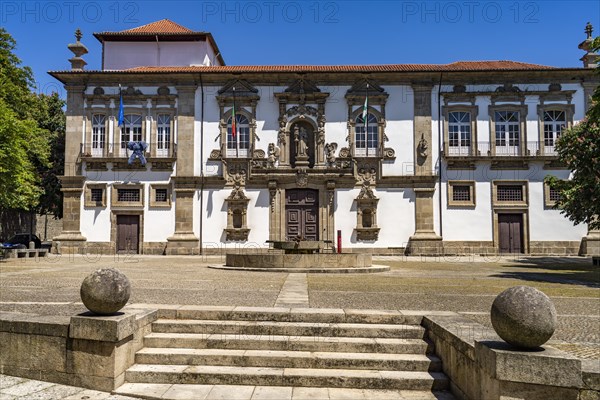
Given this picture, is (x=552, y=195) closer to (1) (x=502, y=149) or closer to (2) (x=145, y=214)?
(1) (x=502, y=149)

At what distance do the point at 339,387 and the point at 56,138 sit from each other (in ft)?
111

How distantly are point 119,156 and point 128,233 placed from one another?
4366 mm

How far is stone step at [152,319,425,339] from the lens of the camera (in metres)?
6.09

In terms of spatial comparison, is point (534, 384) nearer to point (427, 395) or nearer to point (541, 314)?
point (541, 314)

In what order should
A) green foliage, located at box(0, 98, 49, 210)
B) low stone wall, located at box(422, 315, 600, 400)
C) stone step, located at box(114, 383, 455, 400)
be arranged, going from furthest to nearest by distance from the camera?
green foliage, located at box(0, 98, 49, 210), stone step, located at box(114, 383, 455, 400), low stone wall, located at box(422, 315, 600, 400)

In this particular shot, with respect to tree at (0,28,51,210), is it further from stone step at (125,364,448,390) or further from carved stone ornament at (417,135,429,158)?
carved stone ornament at (417,135,429,158)

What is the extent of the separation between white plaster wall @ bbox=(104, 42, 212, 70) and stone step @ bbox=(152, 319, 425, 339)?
91.9 feet

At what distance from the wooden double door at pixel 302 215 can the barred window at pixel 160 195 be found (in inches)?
270

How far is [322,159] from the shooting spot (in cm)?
2697

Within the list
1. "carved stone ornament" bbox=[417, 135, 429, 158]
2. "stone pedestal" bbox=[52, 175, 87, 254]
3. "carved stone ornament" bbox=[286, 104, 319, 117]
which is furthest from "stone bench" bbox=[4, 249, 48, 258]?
"carved stone ornament" bbox=[417, 135, 429, 158]

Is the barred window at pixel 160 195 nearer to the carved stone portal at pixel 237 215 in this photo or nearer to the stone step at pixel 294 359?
the carved stone portal at pixel 237 215

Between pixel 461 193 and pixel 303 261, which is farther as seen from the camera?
pixel 461 193

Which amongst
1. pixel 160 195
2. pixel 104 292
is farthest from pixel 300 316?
pixel 160 195

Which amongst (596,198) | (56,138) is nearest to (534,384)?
(596,198)
